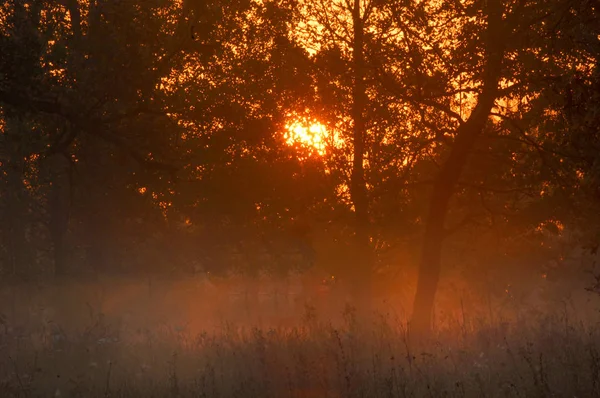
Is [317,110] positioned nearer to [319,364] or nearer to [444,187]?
[444,187]

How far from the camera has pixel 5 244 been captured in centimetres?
4200

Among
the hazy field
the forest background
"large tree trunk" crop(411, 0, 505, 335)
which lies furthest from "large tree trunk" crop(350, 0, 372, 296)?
"large tree trunk" crop(411, 0, 505, 335)

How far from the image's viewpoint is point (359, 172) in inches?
771

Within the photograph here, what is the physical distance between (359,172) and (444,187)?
8.60 feet

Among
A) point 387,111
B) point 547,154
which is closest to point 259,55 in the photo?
point 387,111

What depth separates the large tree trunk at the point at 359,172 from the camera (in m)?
17.7

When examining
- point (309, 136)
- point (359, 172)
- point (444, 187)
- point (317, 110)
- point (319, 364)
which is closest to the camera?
point (319, 364)

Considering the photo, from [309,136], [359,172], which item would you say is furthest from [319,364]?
[309,136]

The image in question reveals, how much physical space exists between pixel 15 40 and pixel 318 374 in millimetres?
7579

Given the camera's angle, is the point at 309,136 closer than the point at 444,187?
No

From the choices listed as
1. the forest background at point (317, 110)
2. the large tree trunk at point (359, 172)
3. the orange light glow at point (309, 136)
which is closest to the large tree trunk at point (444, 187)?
the forest background at point (317, 110)

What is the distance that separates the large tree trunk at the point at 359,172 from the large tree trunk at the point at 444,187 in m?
2.09

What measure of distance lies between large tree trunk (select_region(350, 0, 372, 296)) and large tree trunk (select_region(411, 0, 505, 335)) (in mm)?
2092

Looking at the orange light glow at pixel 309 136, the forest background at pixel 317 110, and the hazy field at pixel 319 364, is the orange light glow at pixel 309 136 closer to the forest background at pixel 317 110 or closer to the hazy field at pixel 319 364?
the forest background at pixel 317 110
